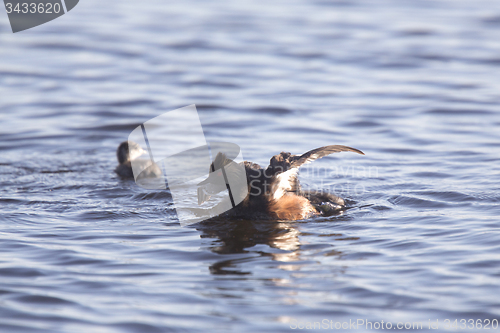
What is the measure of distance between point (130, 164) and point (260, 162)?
2.24m

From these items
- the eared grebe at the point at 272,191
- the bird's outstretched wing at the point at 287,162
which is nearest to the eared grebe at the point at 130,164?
the eared grebe at the point at 272,191

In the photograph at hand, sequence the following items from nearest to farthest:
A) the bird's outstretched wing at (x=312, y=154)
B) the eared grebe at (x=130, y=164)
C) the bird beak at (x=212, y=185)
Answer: the bird's outstretched wing at (x=312, y=154) < the bird beak at (x=212, y=185) < the eared grebe at (x=130, y=164)

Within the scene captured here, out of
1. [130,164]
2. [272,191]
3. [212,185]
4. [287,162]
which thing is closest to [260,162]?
[130,164]

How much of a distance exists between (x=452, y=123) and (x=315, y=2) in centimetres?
1336

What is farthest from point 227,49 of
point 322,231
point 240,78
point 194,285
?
point 194,285

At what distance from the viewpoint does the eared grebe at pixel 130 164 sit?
31.3ft

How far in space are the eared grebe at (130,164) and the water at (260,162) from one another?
0.94 feet

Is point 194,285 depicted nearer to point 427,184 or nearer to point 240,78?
point 427,184

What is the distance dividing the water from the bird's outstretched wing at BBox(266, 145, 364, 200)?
20.3 inches

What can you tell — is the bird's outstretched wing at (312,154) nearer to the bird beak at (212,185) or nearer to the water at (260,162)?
the water at (260,162)

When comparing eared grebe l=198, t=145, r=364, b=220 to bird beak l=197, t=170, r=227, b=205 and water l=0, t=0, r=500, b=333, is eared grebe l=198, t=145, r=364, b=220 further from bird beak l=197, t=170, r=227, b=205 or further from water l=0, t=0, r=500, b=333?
water l=0, t=0, r=500, b=333

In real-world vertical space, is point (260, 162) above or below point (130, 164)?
below

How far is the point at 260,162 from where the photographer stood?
31.8ft

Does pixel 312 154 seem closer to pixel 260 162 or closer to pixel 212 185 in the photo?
pixel 212 185
